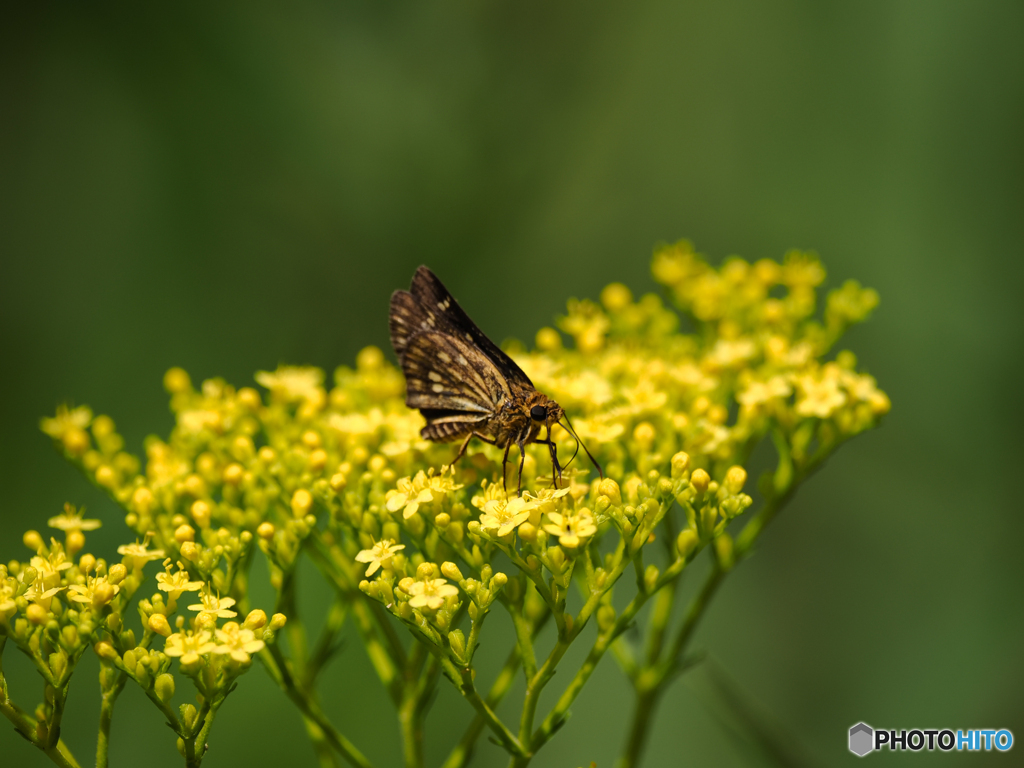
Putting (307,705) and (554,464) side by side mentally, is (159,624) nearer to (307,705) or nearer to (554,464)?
(307,705)

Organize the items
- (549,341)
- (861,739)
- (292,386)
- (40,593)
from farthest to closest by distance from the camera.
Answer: (549,341) → (861,739) → (292,386) → (40,593)

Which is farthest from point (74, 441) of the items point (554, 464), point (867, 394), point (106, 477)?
point (867, 394)

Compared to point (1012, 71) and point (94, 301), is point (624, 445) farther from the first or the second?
point (1012, 71)

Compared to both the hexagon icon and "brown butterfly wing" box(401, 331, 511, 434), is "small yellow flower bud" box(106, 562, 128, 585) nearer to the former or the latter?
"brown butterfly wing" box(401, 331, 511, 434)

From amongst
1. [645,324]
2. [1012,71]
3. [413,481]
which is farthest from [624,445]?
[1012,71]

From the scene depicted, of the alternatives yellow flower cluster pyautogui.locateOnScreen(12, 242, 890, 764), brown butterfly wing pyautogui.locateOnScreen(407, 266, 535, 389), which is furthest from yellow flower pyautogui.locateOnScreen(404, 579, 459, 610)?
brown butterfly wing pyautogui.locateOnScreen(407, 266, 535, 389)

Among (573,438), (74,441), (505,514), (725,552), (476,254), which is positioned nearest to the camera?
(505,514)

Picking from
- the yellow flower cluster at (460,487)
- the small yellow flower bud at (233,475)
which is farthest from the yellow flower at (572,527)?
the small yellow flower bud at (233,475)
